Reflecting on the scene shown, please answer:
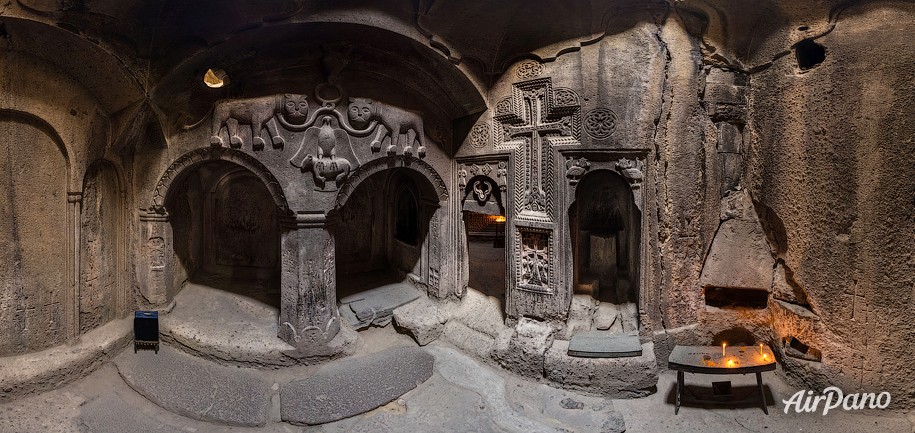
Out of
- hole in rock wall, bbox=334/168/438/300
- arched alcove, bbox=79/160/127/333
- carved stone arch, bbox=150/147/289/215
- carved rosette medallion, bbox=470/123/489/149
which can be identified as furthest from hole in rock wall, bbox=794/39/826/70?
arched alcove, bbox=79/160/127/333

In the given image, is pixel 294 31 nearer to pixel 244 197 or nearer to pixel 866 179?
pixel 244 197

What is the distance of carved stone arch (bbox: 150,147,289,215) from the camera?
17.6ft

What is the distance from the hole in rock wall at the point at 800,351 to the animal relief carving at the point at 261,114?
6725 mm

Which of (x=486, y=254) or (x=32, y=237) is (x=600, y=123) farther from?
(x=32, y=237)

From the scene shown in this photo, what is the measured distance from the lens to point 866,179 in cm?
438

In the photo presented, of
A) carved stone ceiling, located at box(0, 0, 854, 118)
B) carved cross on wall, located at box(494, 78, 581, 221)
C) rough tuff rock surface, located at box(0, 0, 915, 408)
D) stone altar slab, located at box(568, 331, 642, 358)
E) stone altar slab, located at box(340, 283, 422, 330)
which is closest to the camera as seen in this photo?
rough tuff rock surface, located at box(0, 0, 915, 408)

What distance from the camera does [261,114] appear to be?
5215mm

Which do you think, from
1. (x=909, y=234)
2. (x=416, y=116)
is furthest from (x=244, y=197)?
(x=909, y=234)

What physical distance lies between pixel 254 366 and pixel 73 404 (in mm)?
1828

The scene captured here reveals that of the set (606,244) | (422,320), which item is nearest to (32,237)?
(422,320)

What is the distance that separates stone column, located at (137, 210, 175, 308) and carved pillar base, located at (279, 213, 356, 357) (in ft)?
6.80

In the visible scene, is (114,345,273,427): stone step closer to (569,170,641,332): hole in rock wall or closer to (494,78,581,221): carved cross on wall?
(494,78,581,221): carved cross on wall

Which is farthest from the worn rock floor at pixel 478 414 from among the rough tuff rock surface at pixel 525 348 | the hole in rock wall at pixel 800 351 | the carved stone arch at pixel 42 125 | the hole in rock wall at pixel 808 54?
the hole in rock wall at pixel 808 54

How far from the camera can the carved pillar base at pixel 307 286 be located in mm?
5395
